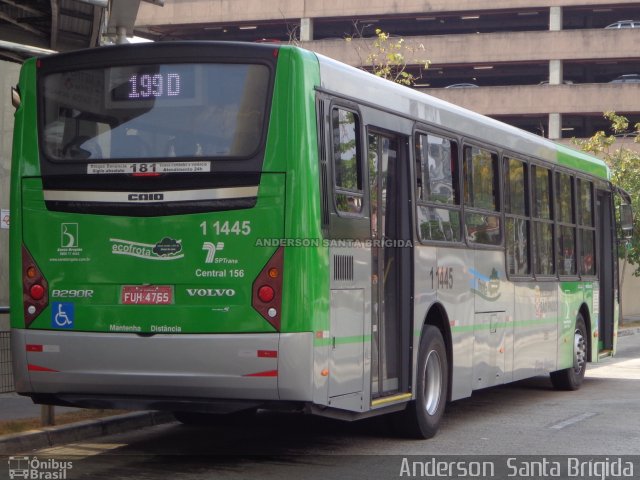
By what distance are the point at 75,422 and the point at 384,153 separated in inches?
155

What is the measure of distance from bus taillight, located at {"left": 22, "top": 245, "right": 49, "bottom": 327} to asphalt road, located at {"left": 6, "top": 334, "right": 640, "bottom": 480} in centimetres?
130

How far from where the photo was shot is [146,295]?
30.9ft

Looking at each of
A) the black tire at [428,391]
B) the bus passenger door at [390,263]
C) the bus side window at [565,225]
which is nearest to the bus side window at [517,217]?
the bus side window at [565,225]

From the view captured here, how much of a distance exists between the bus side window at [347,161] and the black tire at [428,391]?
2033 millimetres

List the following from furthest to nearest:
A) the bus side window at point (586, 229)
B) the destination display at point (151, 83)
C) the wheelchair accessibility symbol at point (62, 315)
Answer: the bus side window at point (586, 229), the wheelchair accessibility symbol at point (62, 315), the destination display at point (151, 83)

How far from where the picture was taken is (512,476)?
9539mm

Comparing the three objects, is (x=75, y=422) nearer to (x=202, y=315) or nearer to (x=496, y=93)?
(x=202, y=315)

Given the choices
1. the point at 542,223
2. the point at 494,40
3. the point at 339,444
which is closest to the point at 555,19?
the point at 494,40

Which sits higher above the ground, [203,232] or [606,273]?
[203,232]

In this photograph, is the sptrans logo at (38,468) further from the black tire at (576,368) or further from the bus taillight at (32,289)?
the black tire at (576,368)

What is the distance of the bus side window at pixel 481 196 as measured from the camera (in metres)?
12.9

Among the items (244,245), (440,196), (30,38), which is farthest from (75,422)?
(30,38)

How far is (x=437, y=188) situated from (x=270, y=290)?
3.48m

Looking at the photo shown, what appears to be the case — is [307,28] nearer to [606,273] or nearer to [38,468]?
[606,273]
